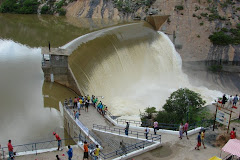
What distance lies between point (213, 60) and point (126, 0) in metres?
21.5

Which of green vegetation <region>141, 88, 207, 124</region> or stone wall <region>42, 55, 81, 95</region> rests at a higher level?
stone wall <region>42, 55, 81, 95</region>

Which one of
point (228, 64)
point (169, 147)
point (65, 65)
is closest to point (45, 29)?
point (65, 65)

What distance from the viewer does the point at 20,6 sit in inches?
2458

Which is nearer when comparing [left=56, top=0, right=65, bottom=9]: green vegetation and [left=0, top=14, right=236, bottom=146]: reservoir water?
[left=0, top=14, right=236, bottom=146]: reservoir water

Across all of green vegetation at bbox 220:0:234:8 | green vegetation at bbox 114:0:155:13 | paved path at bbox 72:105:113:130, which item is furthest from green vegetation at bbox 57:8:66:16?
paved path at bbox 72:105:113:130

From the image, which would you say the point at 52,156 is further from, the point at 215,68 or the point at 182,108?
the point at 215,68

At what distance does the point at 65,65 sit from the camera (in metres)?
21.3

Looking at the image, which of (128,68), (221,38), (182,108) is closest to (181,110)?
(182,108)

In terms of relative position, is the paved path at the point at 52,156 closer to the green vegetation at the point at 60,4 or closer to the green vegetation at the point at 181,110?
the green vegetation at the point at 181,110

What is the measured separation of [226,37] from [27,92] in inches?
1215

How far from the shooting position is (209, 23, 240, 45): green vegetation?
135 ft

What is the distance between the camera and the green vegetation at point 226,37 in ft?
135

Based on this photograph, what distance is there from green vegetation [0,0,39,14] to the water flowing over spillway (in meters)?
32.7

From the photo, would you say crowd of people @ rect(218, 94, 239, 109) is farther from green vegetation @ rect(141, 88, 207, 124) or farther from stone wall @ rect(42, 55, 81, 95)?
stone wall @ rect(42, 55, 81, 95)
